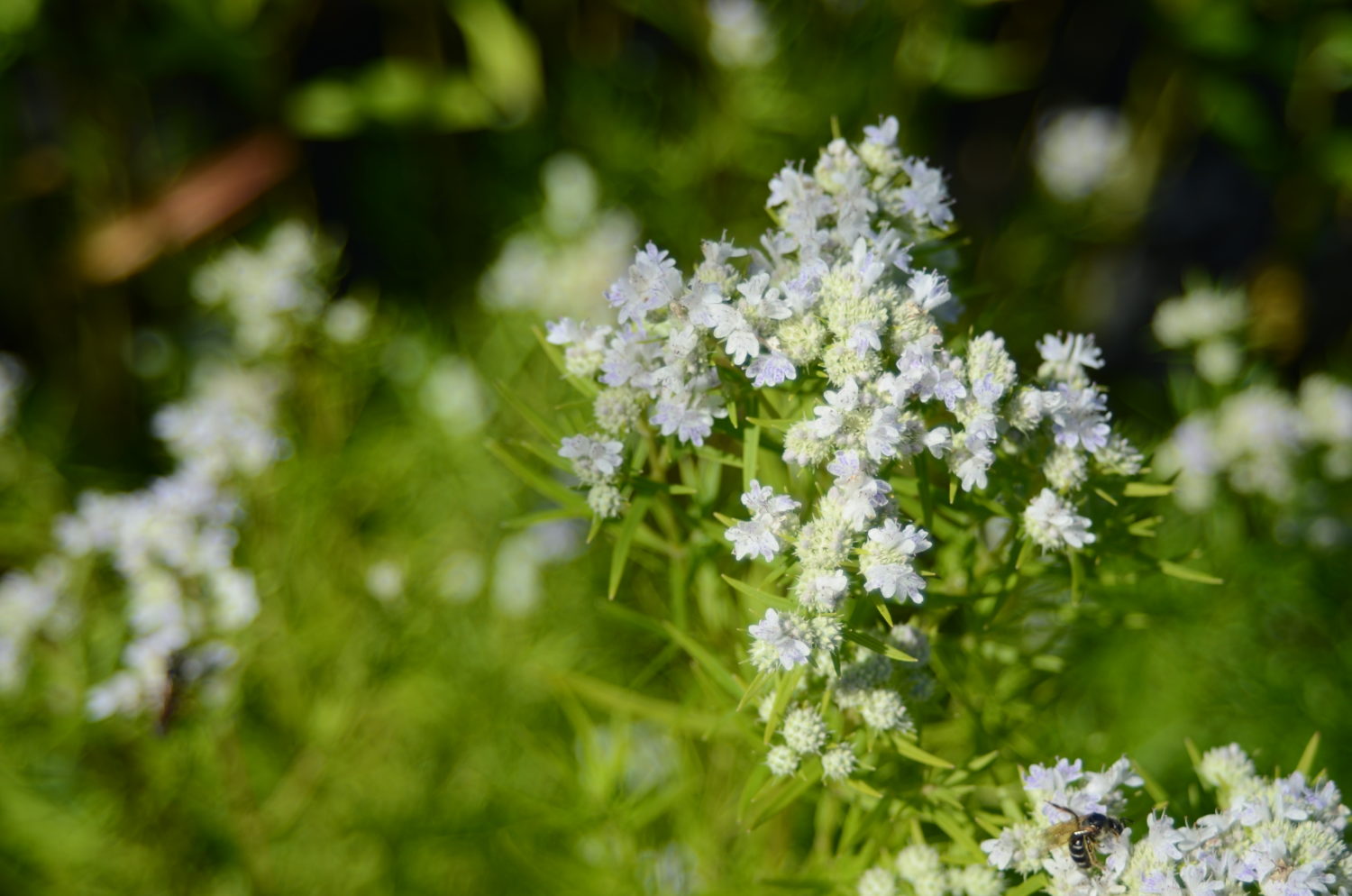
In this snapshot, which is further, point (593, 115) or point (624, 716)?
point (593, 115)

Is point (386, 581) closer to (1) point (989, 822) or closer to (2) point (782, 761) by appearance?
(2) point (782, 761)

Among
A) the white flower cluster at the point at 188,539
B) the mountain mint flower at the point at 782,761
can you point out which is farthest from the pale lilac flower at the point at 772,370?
the white flower cluster at the point at 188,539

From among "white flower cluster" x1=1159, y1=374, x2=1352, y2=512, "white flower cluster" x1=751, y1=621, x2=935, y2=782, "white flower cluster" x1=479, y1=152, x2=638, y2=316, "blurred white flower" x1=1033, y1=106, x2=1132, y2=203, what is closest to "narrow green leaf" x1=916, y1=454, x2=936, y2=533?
"white flower cluster" x1=751, y1=621, x2=935, y2=782

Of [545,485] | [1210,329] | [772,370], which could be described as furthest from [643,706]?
[1210,329]

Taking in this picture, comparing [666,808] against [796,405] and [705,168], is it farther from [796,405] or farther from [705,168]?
[705,168]

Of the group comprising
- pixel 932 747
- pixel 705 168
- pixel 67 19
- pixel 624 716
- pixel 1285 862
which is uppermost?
pixel 67 19

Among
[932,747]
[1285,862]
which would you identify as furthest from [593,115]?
[1285,862]

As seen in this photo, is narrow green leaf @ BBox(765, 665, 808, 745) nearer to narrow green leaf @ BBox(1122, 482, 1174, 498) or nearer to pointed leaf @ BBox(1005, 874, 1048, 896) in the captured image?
pointed leaf @ BBox(1005, 874, 1048, 896)
